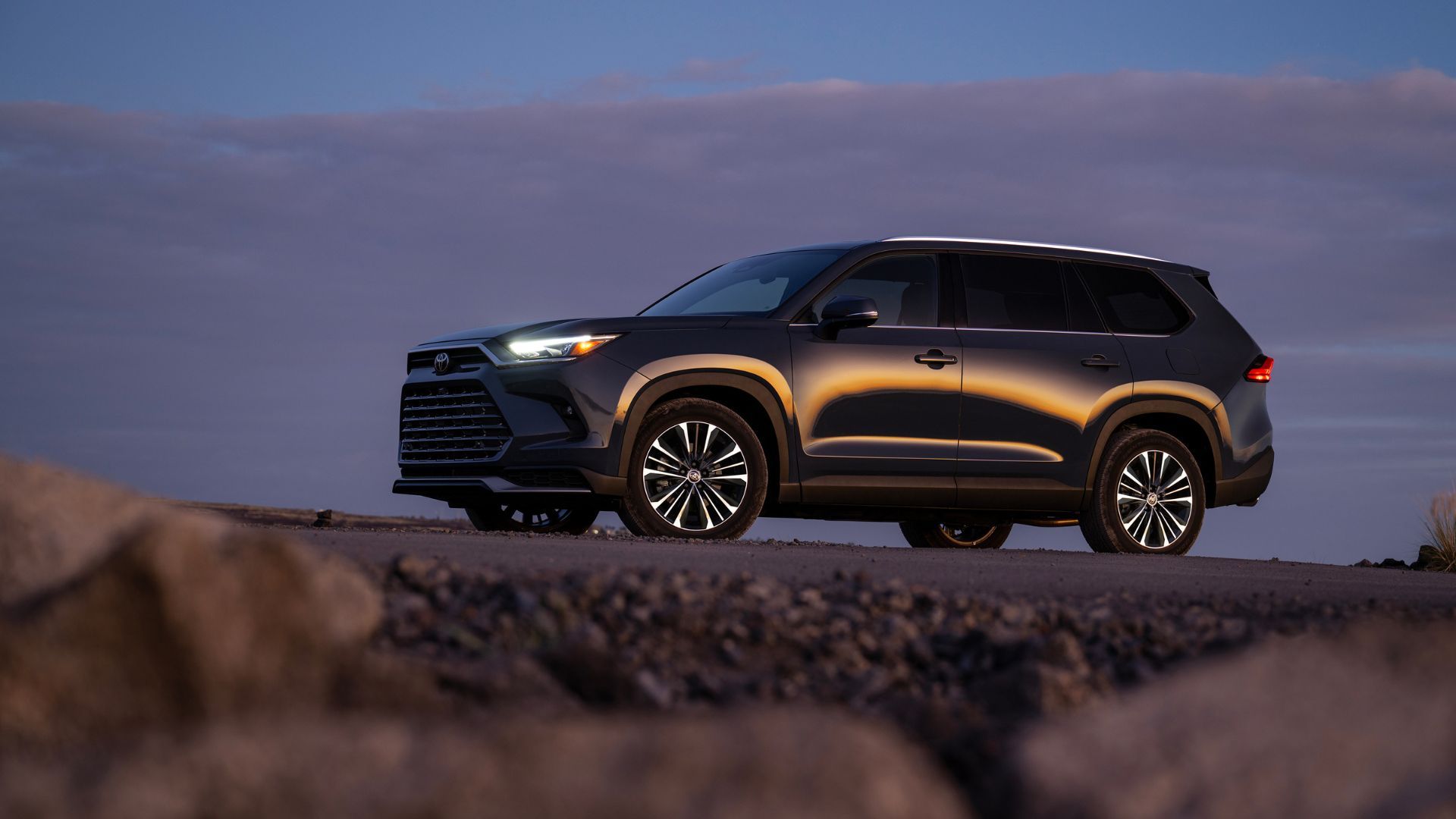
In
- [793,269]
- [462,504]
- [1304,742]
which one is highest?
[793,269]

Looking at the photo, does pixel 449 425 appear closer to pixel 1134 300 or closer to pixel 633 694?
pixel 1134 300

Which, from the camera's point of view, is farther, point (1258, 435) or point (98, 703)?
point (1258, 435)

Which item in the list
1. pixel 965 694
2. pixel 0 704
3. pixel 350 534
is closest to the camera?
pixel 0 704

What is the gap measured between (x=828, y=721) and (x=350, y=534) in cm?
642

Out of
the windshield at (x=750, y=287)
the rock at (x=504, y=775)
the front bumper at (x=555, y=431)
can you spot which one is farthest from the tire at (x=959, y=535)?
the rock at (x=504, y=775)

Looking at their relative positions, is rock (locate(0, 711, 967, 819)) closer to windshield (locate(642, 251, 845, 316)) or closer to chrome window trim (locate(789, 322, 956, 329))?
chrome window trim (locate(789, 322, 956, 329))

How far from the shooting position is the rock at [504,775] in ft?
7.20

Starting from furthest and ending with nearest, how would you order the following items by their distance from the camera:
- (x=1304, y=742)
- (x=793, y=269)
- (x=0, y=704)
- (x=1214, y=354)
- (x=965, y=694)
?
(x=1214, y=354) < (x=793, y=269) < (x=965, y=694) < (x=0, y=704) < (x=1304, y=742)

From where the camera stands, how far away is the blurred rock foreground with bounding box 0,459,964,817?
2232 mm

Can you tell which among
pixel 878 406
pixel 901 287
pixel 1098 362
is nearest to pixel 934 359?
pixel 878 406

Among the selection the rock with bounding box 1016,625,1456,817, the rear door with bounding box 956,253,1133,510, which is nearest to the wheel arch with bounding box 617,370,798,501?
the rear door with bounding box 956,253,1133,510

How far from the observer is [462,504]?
10805 millimetres

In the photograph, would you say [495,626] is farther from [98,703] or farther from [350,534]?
[350,534]

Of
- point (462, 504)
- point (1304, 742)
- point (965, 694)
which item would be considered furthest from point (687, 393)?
point (1304, 742)
